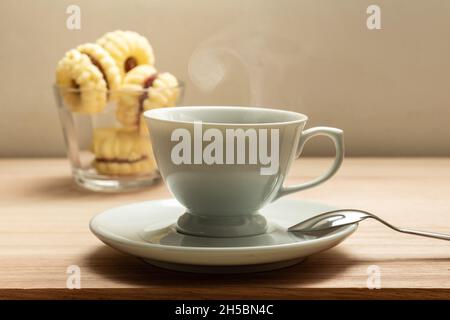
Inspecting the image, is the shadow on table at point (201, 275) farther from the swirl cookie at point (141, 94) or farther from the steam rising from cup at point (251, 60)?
the steam rising from cup at point (251, 60)

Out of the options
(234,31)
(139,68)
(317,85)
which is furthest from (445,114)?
(139,68)

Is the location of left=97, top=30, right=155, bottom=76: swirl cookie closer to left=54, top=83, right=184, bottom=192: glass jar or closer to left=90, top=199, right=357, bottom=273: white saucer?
left=54, top=83, right=184, bottom=192: glass jar

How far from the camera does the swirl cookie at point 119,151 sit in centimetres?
92

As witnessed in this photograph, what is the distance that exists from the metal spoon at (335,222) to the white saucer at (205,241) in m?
0.01

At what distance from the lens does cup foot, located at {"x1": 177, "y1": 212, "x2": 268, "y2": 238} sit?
60cm

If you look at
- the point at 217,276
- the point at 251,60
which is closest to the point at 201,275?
the point at 217,276

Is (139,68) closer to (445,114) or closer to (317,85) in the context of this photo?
(317,85)

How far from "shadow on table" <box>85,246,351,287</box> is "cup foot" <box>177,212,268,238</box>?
53 millimetres

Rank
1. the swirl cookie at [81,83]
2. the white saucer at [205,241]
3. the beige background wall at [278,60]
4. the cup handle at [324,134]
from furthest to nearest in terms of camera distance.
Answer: the beige background wall at [278,60] < the swirl cookie at [81,83] < the cup handle at [324,134] < the white saucer at [205,241]

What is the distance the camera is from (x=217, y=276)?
0.54m

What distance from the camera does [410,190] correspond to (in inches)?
35.7

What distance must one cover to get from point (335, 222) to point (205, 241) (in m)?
0.12

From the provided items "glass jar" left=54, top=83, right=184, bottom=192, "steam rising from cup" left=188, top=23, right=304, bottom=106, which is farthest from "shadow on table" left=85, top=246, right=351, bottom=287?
"steam rising from cup" left=188, top=23, right=304, bottom=106

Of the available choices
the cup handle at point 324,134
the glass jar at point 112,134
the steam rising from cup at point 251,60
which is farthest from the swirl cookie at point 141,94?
the cup handle at point 324,134
